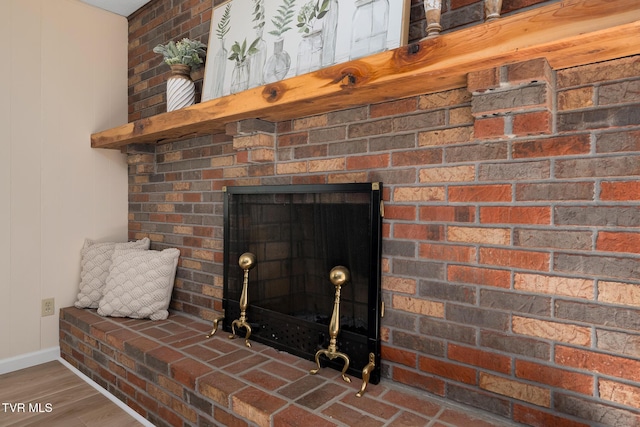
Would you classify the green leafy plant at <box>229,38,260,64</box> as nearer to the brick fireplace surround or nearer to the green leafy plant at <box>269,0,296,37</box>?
the green leafy plant at <box>269,0,296,37</box>

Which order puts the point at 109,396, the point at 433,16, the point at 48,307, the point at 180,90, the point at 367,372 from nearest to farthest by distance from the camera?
the point at 433,16
the point at 367,372
the point at 109,396
the point at 180,90
the point at 48,307

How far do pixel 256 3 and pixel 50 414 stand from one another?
230 cm

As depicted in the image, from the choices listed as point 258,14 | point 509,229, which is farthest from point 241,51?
point 509,229

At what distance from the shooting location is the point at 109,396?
203 cm

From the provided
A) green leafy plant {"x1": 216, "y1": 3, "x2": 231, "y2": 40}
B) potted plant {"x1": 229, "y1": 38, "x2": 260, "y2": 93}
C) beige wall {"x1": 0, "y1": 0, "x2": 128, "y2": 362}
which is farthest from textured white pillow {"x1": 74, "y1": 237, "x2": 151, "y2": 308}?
green leafy plant {"x1": 216, "y1": 3, "x2": 231, "y2": 40}

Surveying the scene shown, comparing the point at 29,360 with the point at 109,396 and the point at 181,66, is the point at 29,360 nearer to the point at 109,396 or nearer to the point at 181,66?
the point at 109,396

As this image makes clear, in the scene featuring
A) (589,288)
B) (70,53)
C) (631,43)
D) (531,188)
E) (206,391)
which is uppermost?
(70,53)

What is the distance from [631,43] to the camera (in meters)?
0.93

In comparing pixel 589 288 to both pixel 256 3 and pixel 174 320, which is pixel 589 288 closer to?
pixel 256 3

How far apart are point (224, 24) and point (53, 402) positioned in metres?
2.22

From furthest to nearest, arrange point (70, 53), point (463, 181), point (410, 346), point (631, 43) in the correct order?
point (70, 53) < point (410, 346) < point (463, 181) < point (631, 43)

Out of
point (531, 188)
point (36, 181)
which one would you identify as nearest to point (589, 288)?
point (531, 188)

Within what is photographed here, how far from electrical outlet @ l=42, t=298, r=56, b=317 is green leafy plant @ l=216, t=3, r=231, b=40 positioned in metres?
2.00

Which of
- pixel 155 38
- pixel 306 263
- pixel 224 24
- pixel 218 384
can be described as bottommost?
pixel 218 384
